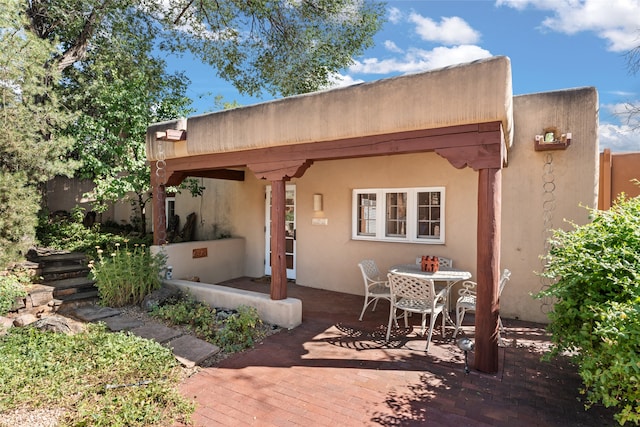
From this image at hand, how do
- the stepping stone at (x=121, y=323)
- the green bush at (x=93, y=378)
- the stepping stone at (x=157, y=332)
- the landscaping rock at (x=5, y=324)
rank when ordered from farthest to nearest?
the stepping stone at (x=121, y=323) → the landscaping rock at (x=5, y=324) → the stepping stone at (x=157, y=332) → the green bush at (x=93, y=378)

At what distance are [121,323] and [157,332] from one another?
32.6 inches

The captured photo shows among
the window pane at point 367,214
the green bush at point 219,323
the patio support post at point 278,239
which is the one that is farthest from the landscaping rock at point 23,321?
the window pane at point 367,214

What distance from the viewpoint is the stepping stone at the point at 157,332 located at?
4.72 m

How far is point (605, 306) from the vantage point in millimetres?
2734

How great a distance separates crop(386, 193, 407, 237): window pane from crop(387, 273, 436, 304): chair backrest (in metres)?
2.25

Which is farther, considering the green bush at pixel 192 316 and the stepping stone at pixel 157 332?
the green bush at pixel 192 316

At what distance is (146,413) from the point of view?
2979 mm

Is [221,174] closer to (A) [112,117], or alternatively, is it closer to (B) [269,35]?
(A) [112,117]

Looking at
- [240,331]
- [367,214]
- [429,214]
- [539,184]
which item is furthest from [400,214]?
[240,331]

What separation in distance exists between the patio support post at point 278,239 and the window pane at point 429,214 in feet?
9.15

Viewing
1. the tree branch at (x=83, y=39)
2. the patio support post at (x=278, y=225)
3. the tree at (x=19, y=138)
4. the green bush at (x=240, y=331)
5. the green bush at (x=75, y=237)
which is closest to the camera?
the green bush at (x=240, y=331)

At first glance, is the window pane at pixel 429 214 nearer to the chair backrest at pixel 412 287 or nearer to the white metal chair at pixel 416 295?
the white metal chair at pixel 416 295

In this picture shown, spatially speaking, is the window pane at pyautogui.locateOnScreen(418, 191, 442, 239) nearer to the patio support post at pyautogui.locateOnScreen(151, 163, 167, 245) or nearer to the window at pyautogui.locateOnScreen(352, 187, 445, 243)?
the window at pyautogui.locateOnScreen(352, 187, 445, 243)

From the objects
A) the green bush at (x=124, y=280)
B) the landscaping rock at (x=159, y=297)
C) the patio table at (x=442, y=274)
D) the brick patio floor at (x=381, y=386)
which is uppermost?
the patio table at (x=442, y=274)
